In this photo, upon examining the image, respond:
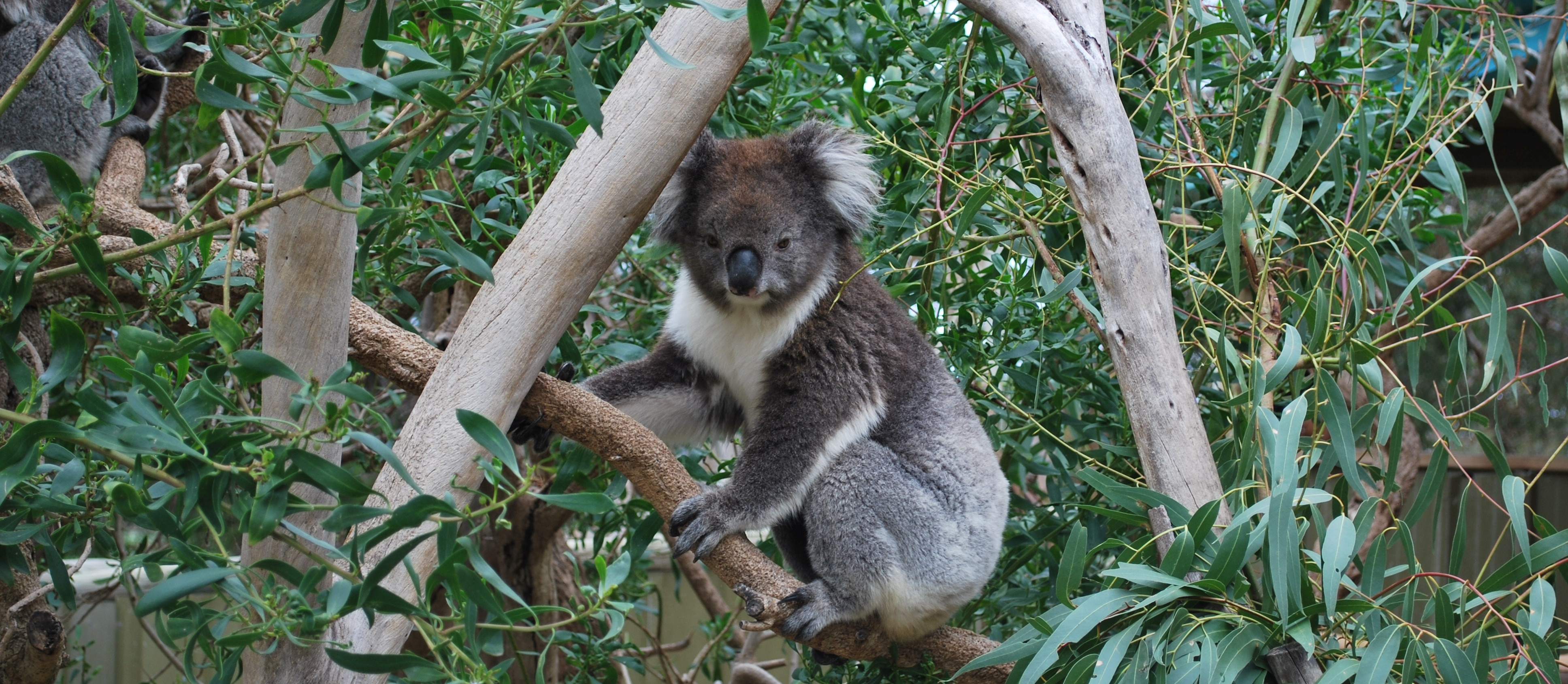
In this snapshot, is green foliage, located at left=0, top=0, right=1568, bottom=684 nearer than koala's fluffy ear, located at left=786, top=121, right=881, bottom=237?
Yes

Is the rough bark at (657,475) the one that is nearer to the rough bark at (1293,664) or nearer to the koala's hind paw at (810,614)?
the koala's hind paw at (810,614)

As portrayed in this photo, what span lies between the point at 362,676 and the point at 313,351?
60 cm

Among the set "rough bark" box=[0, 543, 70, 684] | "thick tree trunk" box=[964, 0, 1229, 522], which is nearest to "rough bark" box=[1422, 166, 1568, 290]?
"thick tree trunk" box=[964, 0, 1229, 522]

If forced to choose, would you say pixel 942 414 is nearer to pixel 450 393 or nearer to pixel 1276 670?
pixel 1276 670

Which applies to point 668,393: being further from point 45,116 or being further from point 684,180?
point 45,116

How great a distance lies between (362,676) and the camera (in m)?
1.81

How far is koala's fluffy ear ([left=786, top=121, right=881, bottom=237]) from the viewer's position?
2.39 m

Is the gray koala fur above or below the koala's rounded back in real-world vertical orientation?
below

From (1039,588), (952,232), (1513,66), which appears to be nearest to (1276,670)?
(1039,588)

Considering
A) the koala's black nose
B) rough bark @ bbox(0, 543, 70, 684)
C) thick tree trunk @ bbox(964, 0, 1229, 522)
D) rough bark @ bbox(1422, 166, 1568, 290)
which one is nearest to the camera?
thick tree trunk @ bbox(964, 0, 1229, 522)

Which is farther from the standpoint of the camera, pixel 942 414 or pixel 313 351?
pixel 942 414

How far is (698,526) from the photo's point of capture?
2045 millimetres

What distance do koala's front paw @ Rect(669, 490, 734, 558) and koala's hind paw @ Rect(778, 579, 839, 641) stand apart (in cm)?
19

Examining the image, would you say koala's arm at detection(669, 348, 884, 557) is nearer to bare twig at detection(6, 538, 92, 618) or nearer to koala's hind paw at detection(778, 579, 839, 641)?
koala's hind paw at detection(778, 579, 839, 641)
